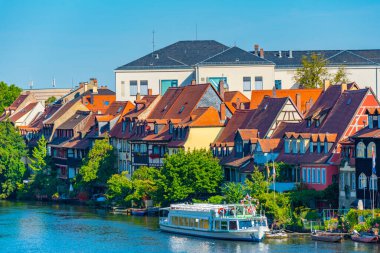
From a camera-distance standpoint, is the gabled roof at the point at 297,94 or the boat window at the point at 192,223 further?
the gabled roof at the point at 297,94

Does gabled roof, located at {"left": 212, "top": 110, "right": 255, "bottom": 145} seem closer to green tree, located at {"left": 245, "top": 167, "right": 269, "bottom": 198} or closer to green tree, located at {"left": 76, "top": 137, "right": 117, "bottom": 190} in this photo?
green tree, located at {"left": 245, "top": 167, "right": 269, "bottom": 198}

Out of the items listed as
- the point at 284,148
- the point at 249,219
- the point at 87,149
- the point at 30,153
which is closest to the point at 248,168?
the point at 284,148

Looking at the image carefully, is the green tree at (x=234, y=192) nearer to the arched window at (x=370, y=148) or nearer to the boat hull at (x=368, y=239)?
the arched window at (x=370, y=148)

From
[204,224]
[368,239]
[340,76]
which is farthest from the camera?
[340,76]

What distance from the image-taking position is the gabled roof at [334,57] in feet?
407

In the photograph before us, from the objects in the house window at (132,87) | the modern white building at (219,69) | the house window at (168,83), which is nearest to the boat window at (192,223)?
the modern white building at (219,69)

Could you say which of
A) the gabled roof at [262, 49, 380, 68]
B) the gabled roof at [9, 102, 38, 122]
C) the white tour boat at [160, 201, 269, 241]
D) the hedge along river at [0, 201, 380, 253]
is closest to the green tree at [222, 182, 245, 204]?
the white tour boat at [160, 201, 269, 241]

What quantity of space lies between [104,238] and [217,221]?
729cm

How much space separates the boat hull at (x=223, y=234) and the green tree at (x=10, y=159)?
128ft

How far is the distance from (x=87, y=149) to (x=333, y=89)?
3257 centimetres

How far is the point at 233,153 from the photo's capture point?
91.4 m

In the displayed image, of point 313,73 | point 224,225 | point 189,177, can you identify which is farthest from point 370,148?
point 313,73

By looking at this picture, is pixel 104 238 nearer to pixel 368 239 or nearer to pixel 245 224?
pixel 245 224

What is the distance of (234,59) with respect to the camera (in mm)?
120250
